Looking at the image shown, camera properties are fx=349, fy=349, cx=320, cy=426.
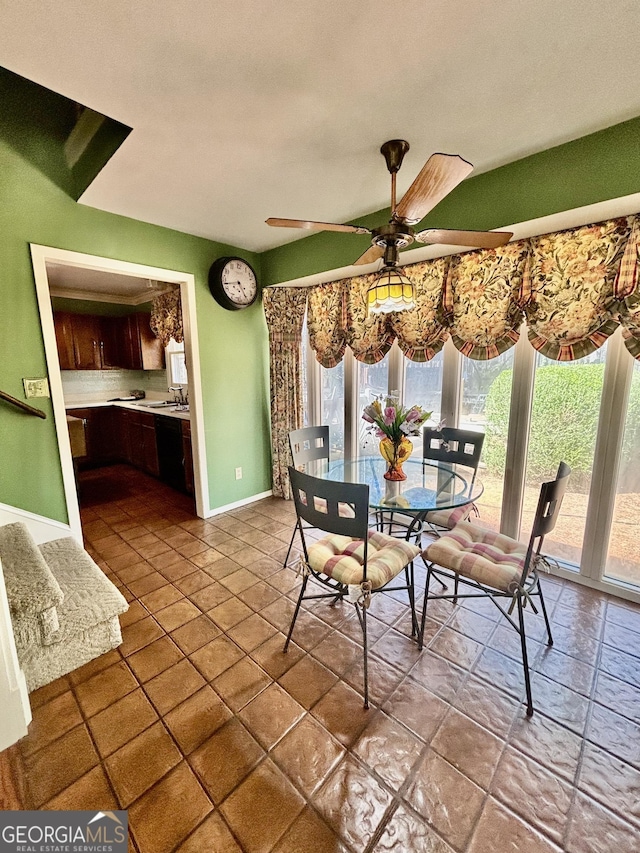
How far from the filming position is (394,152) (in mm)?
1723

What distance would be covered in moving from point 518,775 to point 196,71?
2.78 metres

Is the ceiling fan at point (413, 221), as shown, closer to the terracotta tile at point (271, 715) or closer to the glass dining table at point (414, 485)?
the glass dining table at point (414, 485)

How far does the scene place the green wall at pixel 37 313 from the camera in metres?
2.12

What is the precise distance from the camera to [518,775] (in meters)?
1.23

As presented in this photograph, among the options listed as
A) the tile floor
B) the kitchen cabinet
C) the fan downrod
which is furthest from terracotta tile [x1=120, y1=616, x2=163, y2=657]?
the kitchen cabinet

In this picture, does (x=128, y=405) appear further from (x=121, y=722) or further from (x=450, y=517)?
(x=450, y=517)

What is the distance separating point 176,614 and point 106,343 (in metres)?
4.27

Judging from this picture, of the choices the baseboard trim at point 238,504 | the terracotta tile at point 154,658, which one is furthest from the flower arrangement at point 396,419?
the baseboard trim at point 238,504

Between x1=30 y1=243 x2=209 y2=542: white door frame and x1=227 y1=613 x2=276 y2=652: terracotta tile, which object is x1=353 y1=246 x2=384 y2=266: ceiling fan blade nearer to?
x1=30 y1=243 x2=209 y2=542: white door frame

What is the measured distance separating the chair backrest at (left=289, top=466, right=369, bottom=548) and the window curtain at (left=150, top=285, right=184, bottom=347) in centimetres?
288

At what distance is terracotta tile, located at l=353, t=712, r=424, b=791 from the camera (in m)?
1.23

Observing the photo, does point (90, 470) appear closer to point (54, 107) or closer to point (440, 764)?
point (54, 107)

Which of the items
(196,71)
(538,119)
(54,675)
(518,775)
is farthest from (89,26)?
(518,775)

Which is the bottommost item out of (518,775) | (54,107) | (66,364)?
(518,775)
